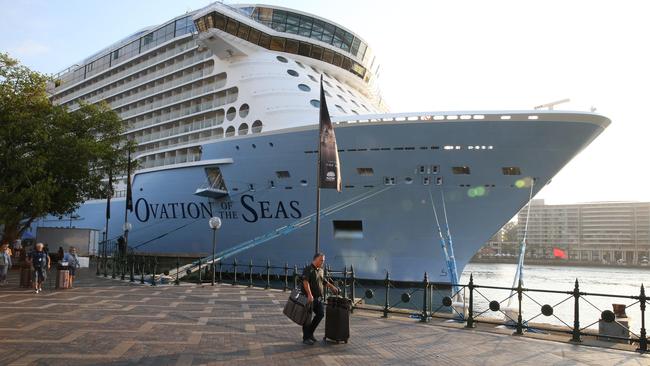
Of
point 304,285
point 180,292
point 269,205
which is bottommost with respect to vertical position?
point 180,292

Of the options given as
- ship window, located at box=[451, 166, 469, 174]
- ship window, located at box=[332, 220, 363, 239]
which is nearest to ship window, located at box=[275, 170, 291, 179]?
ship window, located at box=[332, 220, 363, 239]

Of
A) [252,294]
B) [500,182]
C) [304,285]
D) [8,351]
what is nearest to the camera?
[8,351]

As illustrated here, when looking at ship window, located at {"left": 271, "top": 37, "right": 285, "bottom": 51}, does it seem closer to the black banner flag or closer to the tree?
the tree

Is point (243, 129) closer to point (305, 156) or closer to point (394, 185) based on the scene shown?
point (305, 156)

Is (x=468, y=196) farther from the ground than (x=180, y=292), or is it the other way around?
(x=468, y=196)

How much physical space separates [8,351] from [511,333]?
8412mm

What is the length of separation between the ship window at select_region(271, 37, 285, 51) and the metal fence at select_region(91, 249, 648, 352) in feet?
39.0

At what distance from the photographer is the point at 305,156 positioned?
21609mm

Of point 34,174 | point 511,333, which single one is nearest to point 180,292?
point 34,174

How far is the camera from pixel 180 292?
664 inches

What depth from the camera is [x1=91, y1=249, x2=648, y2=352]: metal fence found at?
1010cm

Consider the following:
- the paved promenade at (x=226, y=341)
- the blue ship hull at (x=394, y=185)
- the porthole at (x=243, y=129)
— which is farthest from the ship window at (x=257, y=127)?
the paved promenade at (x=226, y=341)

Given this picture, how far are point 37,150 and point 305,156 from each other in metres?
10.8

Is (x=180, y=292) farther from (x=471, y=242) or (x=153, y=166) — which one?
(x=153, y=166)
